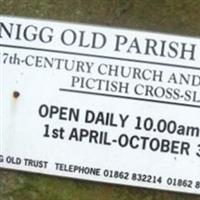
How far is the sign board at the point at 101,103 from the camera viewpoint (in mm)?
2914

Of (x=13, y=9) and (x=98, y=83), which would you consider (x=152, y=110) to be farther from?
(x=13, y=9)

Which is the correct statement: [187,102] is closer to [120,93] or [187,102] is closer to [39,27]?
[120,93]

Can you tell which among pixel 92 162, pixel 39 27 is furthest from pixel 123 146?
pixel 39 27

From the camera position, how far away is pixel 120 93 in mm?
2930

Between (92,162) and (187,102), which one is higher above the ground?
(187,102)

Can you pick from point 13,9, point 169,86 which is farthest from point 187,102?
point 13,9

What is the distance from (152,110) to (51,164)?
42 cm

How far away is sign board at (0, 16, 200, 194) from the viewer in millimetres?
2914

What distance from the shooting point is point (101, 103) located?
9.64 ft

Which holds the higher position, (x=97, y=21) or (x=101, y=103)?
(x=97, y=21)

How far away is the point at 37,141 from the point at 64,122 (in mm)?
123

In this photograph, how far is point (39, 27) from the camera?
2975 mm

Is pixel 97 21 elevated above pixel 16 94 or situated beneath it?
elevated above

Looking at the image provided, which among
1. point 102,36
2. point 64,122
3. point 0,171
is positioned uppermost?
point 102,36
